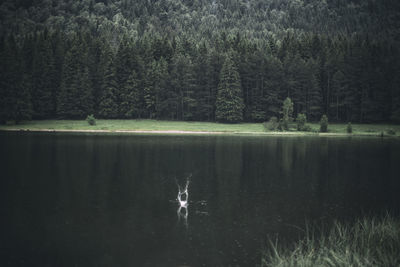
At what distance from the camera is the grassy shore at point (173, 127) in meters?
78.0

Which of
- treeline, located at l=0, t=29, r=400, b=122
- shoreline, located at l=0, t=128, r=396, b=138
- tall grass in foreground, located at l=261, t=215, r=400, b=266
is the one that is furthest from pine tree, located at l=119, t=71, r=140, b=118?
tall grass in foreground, located at l=261, t=215, r=400, b=266

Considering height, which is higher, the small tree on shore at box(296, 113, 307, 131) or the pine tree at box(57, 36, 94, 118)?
the pine tree at box(57, 36, 94, 118)

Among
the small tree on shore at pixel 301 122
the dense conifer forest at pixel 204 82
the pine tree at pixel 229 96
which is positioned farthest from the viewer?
the dense conifer forest at pixel 204 82

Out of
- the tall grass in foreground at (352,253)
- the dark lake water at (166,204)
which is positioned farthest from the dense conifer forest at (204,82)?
the tall grass in foreground at (352,253)

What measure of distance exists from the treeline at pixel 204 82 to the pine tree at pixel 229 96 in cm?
23

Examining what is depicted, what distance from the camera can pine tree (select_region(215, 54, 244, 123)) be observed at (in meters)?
89.6

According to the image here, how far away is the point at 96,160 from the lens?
34.9 meters

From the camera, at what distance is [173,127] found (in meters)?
82.7

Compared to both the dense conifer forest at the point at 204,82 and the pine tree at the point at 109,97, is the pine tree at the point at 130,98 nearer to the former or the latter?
the dense conifer forest at the point at 204,82

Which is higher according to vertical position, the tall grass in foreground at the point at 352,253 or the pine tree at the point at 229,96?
the pine tree at the point at 229,96

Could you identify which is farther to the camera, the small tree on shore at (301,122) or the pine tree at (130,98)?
the pine tree at (130,98)

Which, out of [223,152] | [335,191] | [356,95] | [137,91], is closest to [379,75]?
[356,95]

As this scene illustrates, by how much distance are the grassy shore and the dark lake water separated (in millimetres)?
41377

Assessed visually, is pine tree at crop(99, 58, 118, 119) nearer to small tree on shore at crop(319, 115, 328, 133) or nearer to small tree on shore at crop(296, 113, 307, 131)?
small tree on shore at crop(296, 113, 307, 131)
